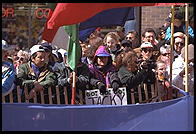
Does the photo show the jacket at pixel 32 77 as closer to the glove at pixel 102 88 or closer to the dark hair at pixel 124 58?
the glove at pixel 102 88

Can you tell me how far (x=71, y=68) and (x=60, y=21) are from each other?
937 millimetres

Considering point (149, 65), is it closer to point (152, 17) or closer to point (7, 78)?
point (7, 78)

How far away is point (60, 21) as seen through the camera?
5.85 metres

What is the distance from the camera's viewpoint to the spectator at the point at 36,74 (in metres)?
6.71

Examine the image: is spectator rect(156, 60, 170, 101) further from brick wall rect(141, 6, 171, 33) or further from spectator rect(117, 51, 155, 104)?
brick wall rect(141, 6, 171, 33)

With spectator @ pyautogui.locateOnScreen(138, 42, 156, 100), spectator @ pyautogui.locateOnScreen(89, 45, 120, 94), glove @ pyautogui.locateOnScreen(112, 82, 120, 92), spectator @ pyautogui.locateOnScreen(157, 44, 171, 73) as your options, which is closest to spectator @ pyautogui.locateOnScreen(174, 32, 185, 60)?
spectator @ pyautogui.locateOnScreen(157, 44, 171, 73)

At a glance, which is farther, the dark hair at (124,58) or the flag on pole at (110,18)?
the flag on pole at (110,18)

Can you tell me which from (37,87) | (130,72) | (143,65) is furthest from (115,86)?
(37,87)

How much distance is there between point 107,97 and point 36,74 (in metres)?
1.09

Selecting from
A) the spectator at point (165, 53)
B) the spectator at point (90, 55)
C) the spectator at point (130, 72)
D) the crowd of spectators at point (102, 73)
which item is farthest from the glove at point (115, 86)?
the spectator at point (165, 53)

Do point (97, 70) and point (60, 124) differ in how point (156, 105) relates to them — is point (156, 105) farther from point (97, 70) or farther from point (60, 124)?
point (97, 70)

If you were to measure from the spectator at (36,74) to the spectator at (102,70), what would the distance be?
0.57 meters

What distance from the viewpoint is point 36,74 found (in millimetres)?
6996

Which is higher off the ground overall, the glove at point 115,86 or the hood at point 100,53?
the hood at point 100,53
